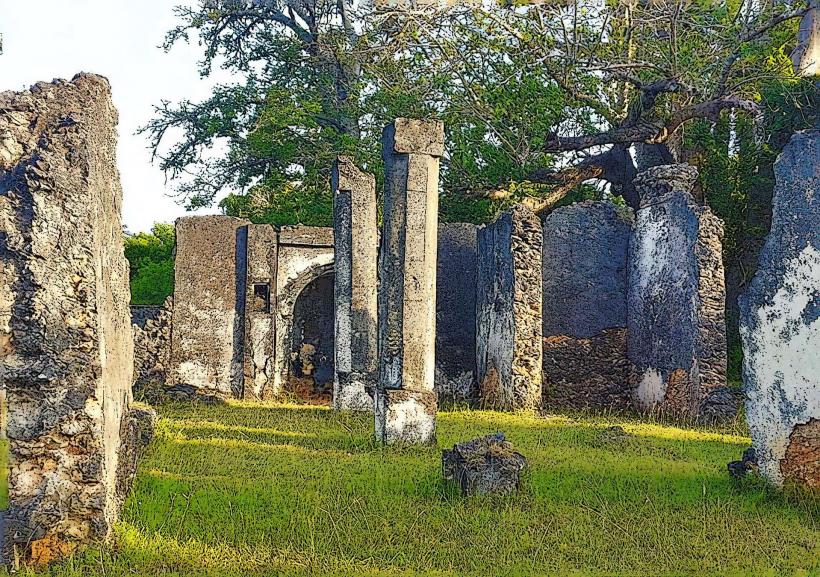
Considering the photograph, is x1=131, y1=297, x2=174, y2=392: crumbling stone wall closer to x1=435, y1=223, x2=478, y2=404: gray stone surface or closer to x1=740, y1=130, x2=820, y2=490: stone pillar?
x1=435, y1=223, x2=478, y2=404: gray stone surface

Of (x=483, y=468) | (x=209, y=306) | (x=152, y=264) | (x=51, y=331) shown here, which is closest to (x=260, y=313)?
(x=209, y=306)

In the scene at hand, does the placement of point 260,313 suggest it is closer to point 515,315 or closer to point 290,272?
point 290,272

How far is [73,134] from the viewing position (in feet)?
16.8

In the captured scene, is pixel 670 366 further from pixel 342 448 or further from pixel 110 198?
pixel 110 198

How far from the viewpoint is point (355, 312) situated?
1210 centimetres

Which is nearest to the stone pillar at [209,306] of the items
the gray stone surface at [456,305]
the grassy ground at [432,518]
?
the gray stone surface at [456,305]

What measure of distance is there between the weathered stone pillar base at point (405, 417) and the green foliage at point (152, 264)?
472 inches

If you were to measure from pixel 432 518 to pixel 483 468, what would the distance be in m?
0.70

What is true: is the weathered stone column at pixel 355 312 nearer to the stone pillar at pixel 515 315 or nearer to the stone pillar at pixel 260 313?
the stone pillar at pixel 515 315

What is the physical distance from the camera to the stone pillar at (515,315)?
41.2ft

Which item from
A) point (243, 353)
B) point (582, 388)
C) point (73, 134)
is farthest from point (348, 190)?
point (73, 134)

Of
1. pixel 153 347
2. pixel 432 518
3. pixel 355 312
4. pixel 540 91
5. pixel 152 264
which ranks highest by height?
pixel 540 91

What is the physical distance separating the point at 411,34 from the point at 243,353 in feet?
24.7

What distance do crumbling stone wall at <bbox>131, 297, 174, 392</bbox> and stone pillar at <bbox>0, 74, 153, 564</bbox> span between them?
31.1 ft
